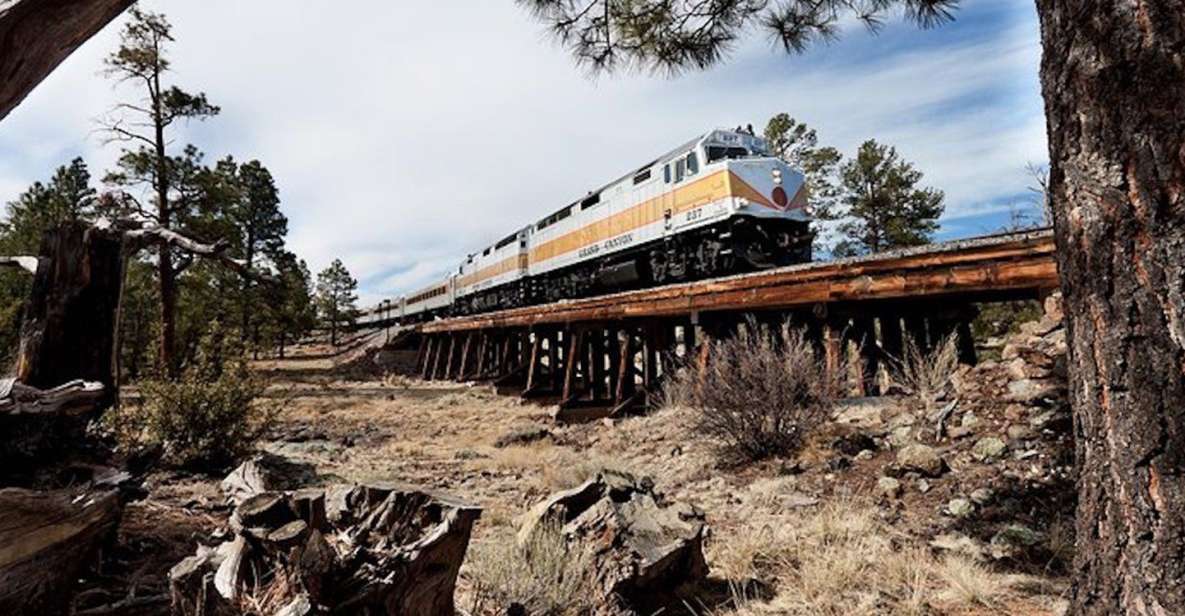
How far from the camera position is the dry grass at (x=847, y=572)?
3.10m

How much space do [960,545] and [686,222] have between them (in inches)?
354

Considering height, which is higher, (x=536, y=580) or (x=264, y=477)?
(x=264, y=477)

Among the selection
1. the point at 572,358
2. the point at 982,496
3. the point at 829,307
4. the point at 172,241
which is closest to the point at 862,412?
the point at 829,307

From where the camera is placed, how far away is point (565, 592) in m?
3.12

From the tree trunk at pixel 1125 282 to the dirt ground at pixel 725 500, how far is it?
4.58ft

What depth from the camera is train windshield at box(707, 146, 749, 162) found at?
12.0 metres

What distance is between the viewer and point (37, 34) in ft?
7.41

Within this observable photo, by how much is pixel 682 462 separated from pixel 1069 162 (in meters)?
5.73

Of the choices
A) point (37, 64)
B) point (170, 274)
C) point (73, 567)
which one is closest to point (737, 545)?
point (73, 567)

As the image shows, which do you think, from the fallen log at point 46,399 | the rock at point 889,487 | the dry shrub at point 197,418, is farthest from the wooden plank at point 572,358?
the fallen log at point 46,399

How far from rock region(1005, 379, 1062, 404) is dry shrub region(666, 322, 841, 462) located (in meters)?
1.72

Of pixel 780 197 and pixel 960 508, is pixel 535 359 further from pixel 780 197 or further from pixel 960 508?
pixel 960 508

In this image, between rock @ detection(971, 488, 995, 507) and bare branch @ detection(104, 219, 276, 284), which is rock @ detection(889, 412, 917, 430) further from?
bare branch @ detection(104, 219, 276, 284)

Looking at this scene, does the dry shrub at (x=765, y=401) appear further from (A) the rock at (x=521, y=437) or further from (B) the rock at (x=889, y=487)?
(A) the rock at (x=521, y=437)
